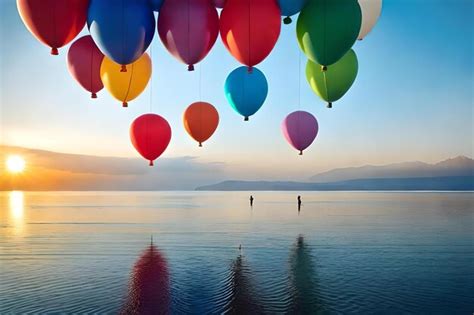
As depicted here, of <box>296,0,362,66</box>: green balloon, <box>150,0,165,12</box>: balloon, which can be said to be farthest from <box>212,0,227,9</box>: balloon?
<box>296,0,362,66</box>: green balloon

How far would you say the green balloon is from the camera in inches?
289


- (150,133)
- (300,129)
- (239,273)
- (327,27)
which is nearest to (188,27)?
(327,27)

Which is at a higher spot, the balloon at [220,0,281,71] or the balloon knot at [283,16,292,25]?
the balloon knot at [283,16,292,25]

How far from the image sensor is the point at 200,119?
10.5m

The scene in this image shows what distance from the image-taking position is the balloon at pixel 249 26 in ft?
23.4

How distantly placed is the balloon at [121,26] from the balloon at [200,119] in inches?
132

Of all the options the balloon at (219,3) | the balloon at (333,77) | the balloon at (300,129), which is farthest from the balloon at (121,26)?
the balloon at (300,129)

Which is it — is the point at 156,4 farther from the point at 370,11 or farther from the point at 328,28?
the point at 370,11

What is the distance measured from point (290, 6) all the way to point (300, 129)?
4.08 metres

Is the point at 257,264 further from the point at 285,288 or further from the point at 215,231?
the point at 215,231

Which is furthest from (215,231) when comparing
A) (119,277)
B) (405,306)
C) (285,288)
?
(405,306)

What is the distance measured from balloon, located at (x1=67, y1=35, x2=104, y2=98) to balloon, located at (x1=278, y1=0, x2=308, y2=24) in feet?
12.5

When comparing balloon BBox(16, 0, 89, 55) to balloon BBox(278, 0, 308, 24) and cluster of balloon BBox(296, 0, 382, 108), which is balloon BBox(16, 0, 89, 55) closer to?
balloon BBox(278, 0, 308, 24)

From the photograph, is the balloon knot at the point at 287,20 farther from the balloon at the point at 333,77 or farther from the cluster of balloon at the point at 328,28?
the balloon at the point at 333,77
